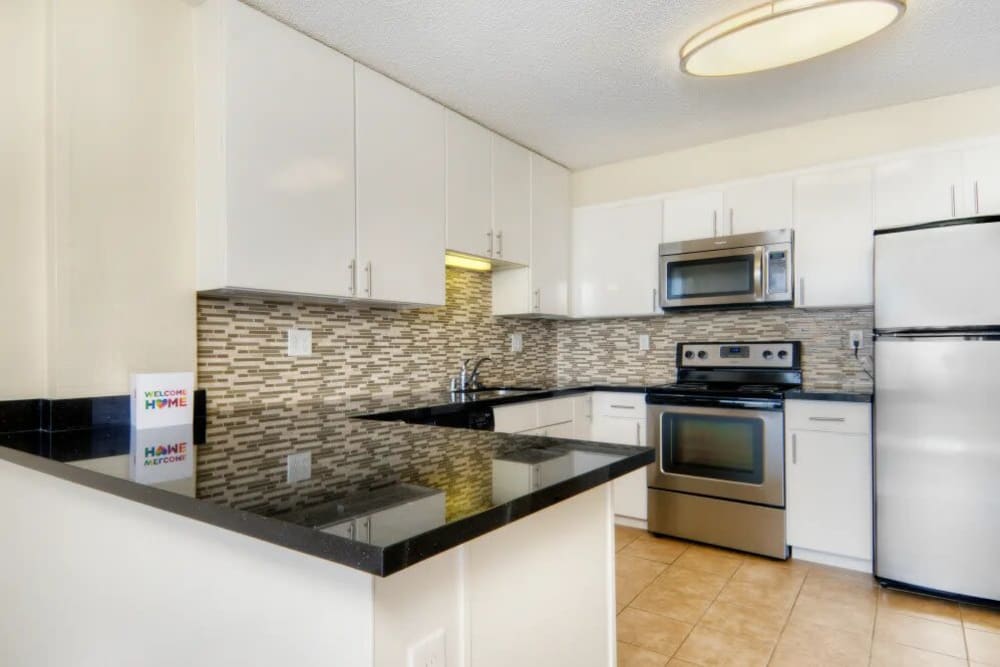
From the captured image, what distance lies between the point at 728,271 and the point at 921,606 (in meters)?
1.82

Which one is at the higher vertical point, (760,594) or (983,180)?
(983,180)

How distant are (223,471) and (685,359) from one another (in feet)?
10.1

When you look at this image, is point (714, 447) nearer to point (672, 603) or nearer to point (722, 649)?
point (672, 603)

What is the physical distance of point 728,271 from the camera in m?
3.30

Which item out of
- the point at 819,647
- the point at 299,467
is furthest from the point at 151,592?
the point at 819,647

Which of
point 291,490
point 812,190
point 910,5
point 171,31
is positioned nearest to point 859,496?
point 812,190

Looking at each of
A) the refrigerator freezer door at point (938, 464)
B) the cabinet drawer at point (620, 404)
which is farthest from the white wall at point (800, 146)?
the cabinet drawer at point (620, 404)

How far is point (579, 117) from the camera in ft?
10.3

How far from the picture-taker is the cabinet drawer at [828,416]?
2.78 metres

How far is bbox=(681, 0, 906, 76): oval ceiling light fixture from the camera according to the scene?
73.7 inches

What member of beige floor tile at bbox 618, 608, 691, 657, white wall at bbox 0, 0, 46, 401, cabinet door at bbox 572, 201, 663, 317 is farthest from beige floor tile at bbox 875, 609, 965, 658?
white wall at bbox 0, 0, 46, 401

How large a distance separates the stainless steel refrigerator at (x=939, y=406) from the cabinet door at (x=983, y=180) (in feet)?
1.54

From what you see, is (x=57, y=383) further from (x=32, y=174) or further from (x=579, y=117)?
(x=579, y=117)

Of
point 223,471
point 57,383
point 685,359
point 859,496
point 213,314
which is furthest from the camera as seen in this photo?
point 685,359
